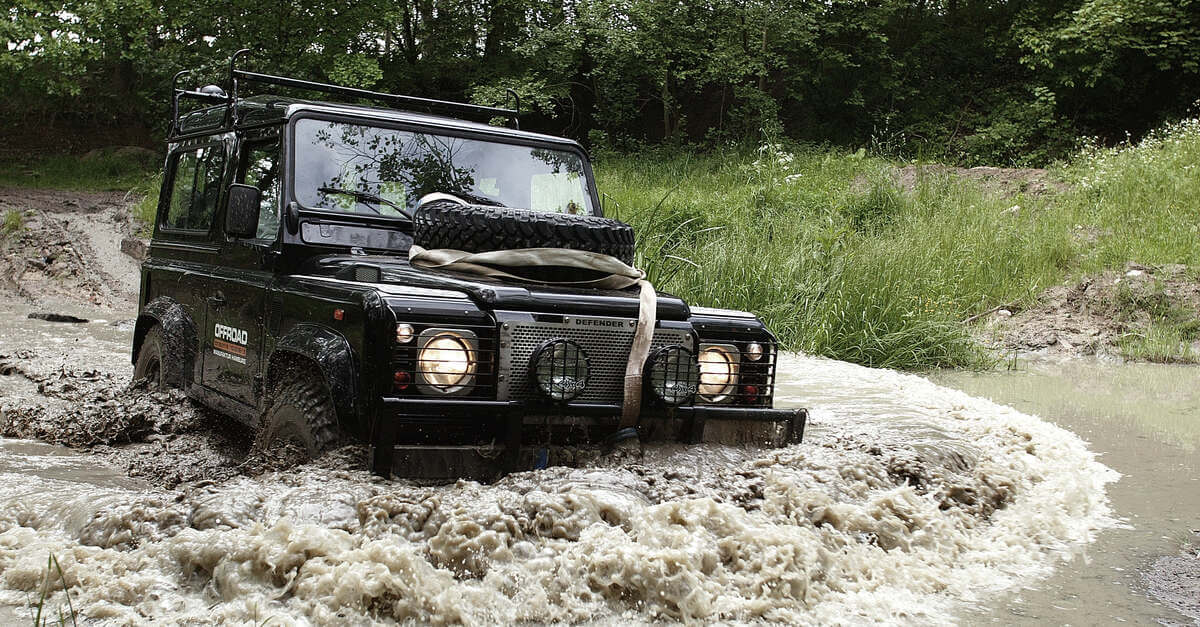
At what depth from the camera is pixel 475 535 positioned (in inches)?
125

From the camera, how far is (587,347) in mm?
3707

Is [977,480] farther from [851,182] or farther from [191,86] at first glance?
[191,86]

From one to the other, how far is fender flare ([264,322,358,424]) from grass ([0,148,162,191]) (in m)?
17.4

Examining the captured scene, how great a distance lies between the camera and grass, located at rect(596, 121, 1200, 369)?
30.9 ft

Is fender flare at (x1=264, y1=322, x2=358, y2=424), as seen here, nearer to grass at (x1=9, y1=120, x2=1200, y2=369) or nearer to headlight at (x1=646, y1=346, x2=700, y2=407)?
headlight at (x1=646, y1=346, x2=700, y2=407)

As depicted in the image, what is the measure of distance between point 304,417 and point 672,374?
1.34 m

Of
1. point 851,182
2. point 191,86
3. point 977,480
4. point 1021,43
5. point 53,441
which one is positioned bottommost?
point 53,441

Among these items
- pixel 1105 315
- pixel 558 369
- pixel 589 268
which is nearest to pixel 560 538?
pixel 558 369

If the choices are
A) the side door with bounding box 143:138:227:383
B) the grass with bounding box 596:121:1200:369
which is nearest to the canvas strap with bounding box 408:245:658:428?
the side door with bounding box 143:138:227:383

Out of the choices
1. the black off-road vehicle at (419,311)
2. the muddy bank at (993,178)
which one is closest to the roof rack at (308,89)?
the black off-road vehicle at (419,311)

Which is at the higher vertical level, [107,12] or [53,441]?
[107,12]

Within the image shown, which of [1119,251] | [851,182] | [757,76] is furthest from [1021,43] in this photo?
[1119,251]

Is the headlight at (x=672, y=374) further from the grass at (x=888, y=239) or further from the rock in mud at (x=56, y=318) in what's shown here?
the rock in mud at (x=56, y=318)

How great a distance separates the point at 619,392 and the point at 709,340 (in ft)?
1.64
